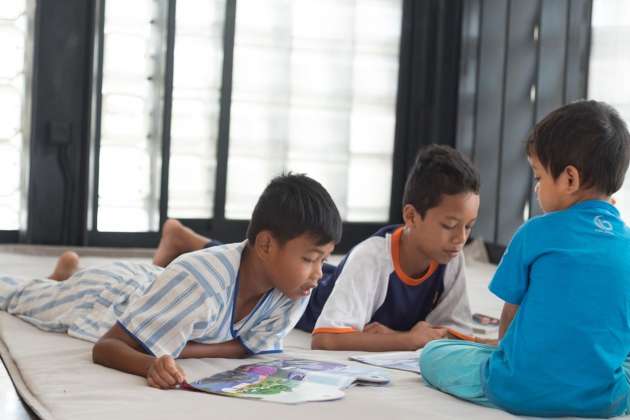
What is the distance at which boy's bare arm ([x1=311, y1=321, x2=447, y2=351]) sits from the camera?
90.0 inches

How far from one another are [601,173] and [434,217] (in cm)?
70

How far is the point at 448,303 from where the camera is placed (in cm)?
250

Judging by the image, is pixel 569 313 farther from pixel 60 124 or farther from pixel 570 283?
pixel 60 124

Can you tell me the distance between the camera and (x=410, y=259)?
242 cm

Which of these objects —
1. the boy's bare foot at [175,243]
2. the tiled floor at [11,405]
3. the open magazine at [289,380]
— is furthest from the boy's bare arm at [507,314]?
the boy's bare foot at [175,243]

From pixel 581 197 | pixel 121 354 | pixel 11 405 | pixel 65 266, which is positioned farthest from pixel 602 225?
pixel 65 266

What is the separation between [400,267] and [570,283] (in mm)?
838

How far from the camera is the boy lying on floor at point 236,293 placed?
184 centimetres

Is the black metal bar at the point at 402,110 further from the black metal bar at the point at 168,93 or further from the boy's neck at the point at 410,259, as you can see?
the boy's neck at the point at 410,259

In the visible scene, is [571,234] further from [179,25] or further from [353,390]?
[179,25]

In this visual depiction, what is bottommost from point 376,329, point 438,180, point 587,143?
point 376,329

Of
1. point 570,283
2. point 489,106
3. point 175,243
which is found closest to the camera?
point 570,283

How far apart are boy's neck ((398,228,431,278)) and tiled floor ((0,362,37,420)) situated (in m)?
0.97

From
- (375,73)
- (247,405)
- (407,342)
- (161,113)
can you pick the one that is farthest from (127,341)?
(375,73)
